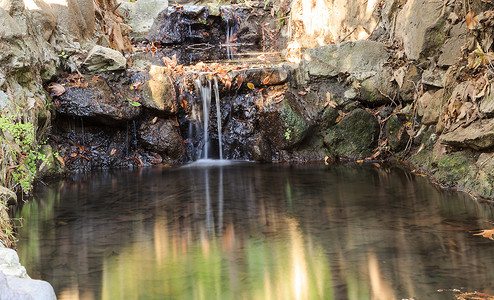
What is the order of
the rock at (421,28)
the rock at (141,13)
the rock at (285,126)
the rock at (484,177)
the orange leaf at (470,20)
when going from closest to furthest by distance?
1. the rock at (484,177)
2. the orange leaf at (470,20)
3. the rock at (421,28)
4. the rock at (285,126)
5. the rock at (141,13)

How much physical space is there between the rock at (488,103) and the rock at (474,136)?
4.3 inches

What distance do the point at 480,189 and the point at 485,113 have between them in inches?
38.4

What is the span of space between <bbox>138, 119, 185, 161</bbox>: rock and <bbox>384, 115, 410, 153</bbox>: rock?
4.01 m

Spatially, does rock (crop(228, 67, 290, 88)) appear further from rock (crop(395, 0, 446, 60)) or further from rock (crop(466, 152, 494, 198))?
rock (crop(466, 152, 494, 198))

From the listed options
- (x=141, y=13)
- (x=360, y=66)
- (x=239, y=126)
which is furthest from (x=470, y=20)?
(x=141, y=13)

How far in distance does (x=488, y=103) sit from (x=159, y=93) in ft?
18.8

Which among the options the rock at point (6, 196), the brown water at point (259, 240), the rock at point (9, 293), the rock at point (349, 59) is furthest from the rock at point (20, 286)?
the rock at point (349, 59)

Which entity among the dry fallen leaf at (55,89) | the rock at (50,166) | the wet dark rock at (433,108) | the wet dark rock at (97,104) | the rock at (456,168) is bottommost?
the rock at (456,168)

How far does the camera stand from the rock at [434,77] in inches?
290

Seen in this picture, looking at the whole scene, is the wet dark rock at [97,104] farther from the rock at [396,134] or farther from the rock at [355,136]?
the rock at [396,134]

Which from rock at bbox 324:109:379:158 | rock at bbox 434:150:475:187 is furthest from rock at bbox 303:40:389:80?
rock at bbox 434:150:475:187

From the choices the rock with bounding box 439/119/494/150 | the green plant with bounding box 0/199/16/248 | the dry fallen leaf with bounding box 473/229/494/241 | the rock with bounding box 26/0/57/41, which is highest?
the rock with bounding box 26/0/57/41

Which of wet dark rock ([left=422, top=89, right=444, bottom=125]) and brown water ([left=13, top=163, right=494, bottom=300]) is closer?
brown water ([left=13, top=163, right=494, bottom=300])

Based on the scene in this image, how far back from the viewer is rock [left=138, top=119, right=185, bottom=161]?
359 inches
